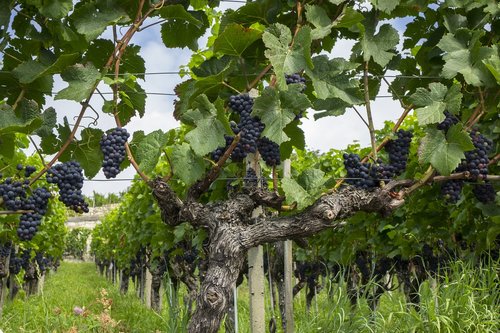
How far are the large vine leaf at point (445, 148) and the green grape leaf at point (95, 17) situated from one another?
1.79 metres

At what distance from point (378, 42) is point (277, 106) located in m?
0.97

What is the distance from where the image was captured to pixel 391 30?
333 cm

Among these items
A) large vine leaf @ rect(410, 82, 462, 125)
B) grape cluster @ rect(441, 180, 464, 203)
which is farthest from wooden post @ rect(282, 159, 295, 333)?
→ large vine leaf @ rect(410, 82, 462, 125)

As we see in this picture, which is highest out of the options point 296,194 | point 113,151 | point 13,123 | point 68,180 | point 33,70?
point 33,70

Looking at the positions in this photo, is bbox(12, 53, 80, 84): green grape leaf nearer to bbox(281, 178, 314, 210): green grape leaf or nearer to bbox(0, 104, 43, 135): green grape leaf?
bbox(0, 104, 43, 135): green grape leaf

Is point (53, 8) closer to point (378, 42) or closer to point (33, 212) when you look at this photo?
point (33, 212)

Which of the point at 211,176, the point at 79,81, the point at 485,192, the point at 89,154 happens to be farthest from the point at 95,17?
the point at 485,192

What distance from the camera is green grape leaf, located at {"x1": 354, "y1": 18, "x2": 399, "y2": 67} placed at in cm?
331

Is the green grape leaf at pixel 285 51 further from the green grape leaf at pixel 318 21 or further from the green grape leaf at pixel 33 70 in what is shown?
the green grape leaf at pixel 33 70

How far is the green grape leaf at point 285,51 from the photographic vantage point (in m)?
2.65

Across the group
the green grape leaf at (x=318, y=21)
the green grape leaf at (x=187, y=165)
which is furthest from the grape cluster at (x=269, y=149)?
the green grape leaf at (x=318, y=21)

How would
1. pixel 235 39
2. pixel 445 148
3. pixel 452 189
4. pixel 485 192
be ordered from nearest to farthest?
pixel 235 39 → pixel 445 148 → pixel 452 189 → pixel 485 192

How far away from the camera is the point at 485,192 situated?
13.1 ft

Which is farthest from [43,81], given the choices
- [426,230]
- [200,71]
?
[426,230]
